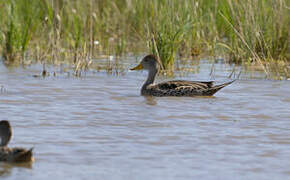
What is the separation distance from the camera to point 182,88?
36.4 feet

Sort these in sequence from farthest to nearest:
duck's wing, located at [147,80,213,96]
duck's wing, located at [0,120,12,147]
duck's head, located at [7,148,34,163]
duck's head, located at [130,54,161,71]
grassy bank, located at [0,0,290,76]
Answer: grassy bank, located at [0,0,290,76] < duck's head, located at [130,54,161,71] < duck's wing, located at [147,80,213,96] < duck's wing, located at [0,120,12,147] < duck's head, located at [7,148,34,163]

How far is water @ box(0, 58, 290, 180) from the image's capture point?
6.50 meters

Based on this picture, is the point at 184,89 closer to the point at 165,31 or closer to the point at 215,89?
the point at 215,89

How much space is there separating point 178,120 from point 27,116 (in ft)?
6.13

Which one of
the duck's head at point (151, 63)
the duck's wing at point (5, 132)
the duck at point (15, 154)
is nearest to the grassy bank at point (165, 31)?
the duck's head at point (151, 63)

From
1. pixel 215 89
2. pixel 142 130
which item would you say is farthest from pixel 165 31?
pixel 142 130

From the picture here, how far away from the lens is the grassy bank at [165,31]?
1305cm

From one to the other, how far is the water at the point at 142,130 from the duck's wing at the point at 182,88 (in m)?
0.14

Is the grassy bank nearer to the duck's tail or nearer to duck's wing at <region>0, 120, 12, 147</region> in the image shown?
the duck's tail

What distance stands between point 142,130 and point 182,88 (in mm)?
2991

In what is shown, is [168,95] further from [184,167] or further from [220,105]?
[184,167]

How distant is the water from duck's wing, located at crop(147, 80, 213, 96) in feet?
0.46

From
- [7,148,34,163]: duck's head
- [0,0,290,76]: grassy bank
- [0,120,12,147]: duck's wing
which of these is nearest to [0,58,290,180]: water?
[7,148,34,163]: duck's head

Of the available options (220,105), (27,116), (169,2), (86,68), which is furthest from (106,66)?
(27,116)
